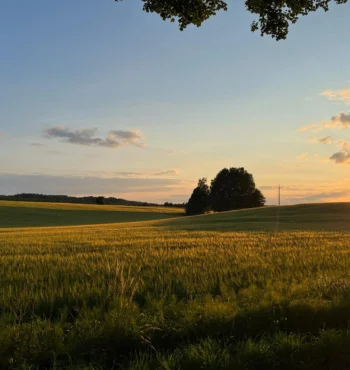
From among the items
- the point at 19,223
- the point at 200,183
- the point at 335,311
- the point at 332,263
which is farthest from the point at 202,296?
the point at 200,183

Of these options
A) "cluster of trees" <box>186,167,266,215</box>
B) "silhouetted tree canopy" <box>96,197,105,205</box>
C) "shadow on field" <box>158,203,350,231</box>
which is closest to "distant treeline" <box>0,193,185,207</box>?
"silhouetted tree canopy" <box>96,197,105,205</box>

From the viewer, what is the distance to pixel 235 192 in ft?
348

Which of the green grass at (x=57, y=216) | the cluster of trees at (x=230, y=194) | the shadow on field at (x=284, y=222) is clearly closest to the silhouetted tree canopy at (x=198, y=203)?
the cluster of trees at (x=230, y=194)

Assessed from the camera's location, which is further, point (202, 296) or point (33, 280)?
point (33, 280)

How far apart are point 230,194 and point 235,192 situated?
4.46ft

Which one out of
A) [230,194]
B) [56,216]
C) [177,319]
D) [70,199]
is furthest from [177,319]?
[70,199]

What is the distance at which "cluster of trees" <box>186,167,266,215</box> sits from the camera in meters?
105

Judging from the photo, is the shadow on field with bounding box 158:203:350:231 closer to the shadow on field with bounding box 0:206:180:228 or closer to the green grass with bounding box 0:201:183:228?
the shadow on field with bounding box 0:206:180:228

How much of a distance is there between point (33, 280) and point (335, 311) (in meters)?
5.65

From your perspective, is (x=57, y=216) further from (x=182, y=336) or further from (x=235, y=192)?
(x=182, y=336)

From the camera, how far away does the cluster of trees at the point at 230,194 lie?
10512 cm

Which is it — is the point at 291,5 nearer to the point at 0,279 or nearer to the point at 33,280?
the point at 33,280

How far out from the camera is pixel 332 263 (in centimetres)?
1093

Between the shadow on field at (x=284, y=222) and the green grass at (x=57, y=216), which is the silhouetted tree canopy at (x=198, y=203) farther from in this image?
the shadow on field at (x=284, y=222)
